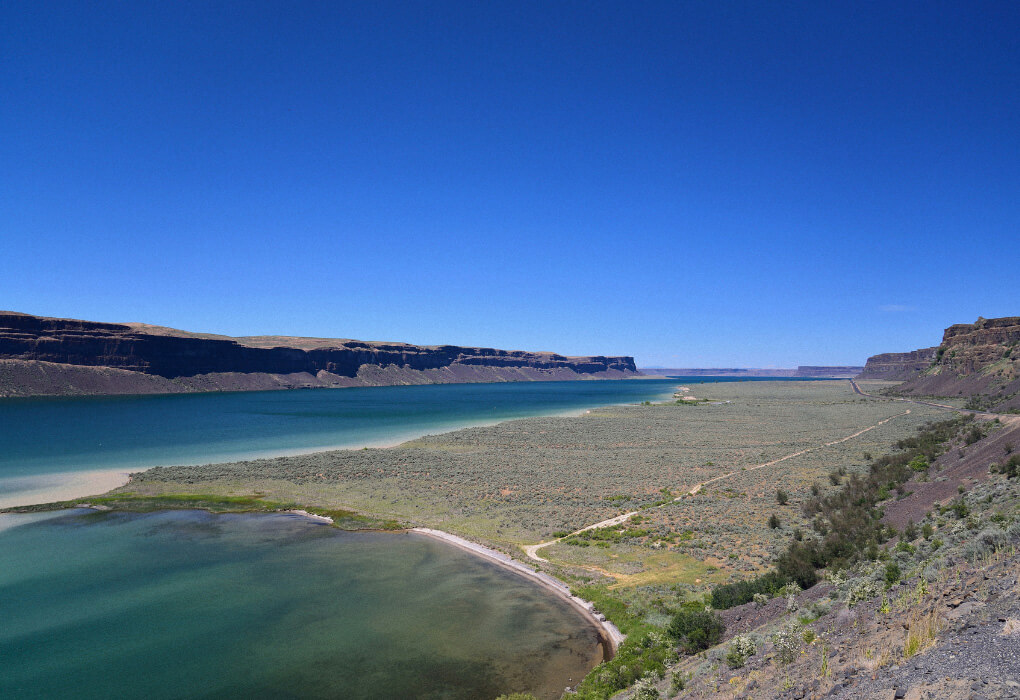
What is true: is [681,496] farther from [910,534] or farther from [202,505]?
[202,505]

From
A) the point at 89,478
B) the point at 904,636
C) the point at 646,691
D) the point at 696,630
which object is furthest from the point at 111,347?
the point at 904,636

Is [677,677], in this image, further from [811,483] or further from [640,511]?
[811,483]

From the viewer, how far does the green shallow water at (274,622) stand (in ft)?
47.7

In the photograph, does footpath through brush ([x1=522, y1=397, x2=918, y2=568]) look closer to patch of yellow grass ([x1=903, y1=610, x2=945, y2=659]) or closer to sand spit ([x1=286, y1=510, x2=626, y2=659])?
sand spit ([x1=286, y1=510, x2=626, y2=659])

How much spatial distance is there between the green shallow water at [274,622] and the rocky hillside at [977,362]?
81.0m

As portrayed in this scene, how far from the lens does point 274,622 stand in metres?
18.1

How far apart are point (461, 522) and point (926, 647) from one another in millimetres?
24779

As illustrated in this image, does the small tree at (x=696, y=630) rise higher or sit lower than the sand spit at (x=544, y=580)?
higher

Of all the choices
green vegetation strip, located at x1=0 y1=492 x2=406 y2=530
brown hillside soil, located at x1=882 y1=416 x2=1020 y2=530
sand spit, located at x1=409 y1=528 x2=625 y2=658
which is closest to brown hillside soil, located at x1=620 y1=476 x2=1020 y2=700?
sand spit, located at x1=409 y1=528 x2=625 y2=658

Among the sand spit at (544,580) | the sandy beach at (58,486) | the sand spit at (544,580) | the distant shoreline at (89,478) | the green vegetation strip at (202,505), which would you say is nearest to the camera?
the sand spit at (544,580)

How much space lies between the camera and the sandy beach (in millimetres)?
35219

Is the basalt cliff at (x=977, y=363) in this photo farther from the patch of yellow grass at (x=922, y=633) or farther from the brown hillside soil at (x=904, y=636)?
the patch of yellow grass at (x=922, y=633)

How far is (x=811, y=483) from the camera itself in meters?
34.1

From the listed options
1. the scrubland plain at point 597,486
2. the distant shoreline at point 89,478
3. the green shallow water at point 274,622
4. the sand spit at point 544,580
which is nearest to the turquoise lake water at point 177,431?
the distant shoreline at point 89,478
